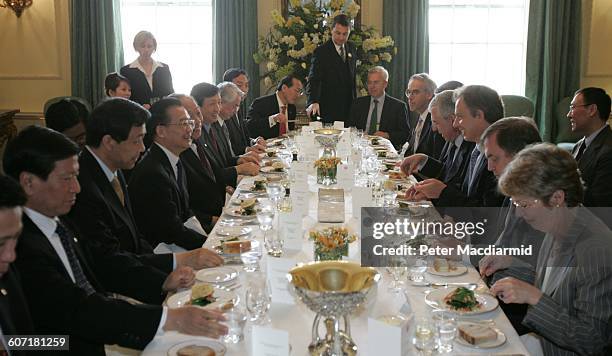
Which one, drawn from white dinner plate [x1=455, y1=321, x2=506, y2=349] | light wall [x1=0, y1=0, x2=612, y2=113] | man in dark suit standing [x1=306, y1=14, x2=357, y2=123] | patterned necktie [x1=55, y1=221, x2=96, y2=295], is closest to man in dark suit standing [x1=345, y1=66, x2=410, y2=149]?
man in dark suit standing [x1=306, y1=14, x2=357, y2=123]

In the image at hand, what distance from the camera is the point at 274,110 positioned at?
6.77 metres

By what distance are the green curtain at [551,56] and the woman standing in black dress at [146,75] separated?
403 cm

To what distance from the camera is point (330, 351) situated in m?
1.79

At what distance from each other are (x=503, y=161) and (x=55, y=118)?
243 centimetres

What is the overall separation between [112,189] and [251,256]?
25.6 inches

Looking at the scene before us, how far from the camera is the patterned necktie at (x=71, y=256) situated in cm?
221

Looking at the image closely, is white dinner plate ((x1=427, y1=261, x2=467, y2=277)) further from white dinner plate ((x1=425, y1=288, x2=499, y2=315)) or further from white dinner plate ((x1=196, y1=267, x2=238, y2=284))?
white dinner plate ((x1=196, y1=267, x2=238, y2=284))

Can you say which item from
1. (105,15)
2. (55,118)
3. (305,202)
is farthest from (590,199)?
(105,15)

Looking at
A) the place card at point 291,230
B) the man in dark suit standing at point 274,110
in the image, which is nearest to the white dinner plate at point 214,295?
the place card at point 291,230

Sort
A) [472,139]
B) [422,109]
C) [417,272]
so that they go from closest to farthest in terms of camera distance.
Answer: [417,272]
[472,139]
[422,109]

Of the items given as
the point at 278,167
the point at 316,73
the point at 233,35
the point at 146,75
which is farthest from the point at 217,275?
the point at 233,35

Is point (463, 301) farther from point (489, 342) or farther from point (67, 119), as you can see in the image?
point (67, 119)

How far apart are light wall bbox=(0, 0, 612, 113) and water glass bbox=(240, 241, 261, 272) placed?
539 cm

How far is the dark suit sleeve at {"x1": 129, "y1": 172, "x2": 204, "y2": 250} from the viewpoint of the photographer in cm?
326
